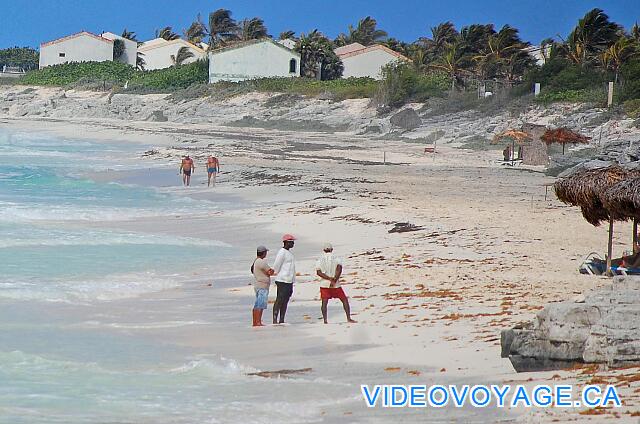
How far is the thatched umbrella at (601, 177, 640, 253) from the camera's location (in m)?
12.7

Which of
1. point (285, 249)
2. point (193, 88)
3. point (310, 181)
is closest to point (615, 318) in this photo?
point (285, 249)

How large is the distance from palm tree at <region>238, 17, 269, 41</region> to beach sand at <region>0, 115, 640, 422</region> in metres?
67.3

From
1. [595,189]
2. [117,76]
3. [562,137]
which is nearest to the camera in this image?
[595,189]

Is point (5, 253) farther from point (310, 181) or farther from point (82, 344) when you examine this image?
point (310, 181)

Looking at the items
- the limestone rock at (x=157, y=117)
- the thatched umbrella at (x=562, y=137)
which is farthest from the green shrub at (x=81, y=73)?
the thatched umbrella at (x=562, y=137)

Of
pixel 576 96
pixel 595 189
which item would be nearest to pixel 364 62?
pixel 576 96

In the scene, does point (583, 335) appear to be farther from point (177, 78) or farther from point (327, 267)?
point (177, 78)

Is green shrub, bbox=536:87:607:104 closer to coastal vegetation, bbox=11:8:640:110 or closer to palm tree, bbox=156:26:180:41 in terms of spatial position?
coastal vegetation, bbox=11:8:640:110

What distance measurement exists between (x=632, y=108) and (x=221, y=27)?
65253mm

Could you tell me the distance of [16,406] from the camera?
904 cm

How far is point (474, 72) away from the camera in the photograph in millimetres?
64000

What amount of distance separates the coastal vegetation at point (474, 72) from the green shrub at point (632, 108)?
0.31 ft

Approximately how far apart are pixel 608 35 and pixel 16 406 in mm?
52880

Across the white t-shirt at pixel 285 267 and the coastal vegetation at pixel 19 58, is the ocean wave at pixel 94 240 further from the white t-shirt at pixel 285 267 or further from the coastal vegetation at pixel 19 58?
the coastal vegetation at pixel 19 58
